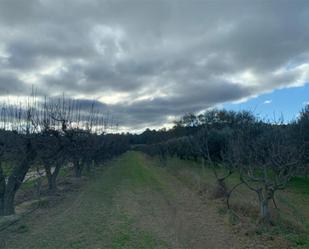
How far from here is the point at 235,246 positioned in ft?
30.6

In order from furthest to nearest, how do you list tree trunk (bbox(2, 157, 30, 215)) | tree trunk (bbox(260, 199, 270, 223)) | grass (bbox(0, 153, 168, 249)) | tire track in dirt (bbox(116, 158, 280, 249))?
1. tree trunk (bbox(2, 157, 30, 215))
2. tree trunk (bbox(260, 199, 270, 223))
3. tire track in dirt (bbox(116, 158, 280, 249))
4. grass (bbox(0, 153, 168, 249))

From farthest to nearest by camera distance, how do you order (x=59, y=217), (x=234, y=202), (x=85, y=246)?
(x=234, y=202) → (x=59, y=217) → (x=85, y=246)

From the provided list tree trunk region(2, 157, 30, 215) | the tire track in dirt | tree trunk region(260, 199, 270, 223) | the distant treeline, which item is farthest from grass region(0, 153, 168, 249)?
the distant treeline

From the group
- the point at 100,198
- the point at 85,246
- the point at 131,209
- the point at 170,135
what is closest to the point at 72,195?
the point at 100,198

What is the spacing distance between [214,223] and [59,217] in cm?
535

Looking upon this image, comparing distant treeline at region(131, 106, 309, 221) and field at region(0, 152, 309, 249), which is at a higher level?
distant treeline at region(131, 106, 309, 221)

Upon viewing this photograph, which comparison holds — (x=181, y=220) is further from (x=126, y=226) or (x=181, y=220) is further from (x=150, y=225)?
(x=126, y=226)

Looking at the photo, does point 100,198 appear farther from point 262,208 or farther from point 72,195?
point 262,208

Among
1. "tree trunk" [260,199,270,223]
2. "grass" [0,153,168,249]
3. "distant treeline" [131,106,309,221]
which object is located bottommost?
"grass" [0,153,168,249]

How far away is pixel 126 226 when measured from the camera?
439 inches

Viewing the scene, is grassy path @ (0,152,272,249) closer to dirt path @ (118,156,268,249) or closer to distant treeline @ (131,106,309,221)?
dirt path @ (118,156,268,249)

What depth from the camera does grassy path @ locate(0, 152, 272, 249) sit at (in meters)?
9.36

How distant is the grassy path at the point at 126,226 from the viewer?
369 inches

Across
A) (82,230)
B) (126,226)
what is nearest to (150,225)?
(126,226)
